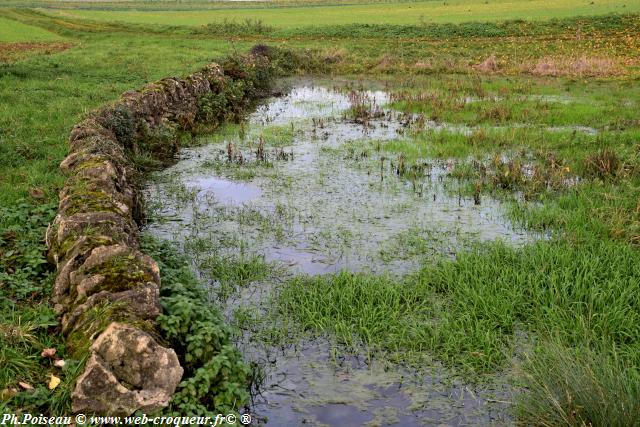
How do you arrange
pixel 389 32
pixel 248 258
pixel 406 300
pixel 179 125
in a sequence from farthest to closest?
1. pixel 389 32
2. pixel 179 125
3. pixel 248 258
4. pixel 406 300

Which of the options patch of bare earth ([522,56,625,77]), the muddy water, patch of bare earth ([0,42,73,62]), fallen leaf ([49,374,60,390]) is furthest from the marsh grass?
patch of bare earth ([0,42,73,62])

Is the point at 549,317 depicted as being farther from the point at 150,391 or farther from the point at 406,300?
the point at 150,391

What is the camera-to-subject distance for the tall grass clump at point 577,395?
14.9 ft

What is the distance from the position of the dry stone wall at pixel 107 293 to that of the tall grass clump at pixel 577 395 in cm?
305

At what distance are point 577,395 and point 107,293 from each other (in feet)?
13.9

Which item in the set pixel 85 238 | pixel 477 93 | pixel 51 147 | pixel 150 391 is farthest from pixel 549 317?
pixel 477 93

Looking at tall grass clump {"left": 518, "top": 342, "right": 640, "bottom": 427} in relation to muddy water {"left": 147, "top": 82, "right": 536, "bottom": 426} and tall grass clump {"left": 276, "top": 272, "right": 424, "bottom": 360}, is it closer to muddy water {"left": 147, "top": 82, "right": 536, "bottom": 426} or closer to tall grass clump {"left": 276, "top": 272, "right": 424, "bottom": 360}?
muddy water {"left": 147, "top": 82, "right": 536, "bottom": 426}

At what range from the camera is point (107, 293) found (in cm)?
534

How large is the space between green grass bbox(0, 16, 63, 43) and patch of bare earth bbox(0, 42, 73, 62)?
216 cm

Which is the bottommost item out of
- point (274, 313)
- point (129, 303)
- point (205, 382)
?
point (274, 313)

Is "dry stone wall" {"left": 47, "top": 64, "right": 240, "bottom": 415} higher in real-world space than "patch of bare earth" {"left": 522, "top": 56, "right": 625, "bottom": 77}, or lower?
lower

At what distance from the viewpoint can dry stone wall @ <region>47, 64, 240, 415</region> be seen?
438 cm

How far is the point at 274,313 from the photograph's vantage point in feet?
23.1

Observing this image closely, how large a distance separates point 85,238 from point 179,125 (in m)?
10.4
